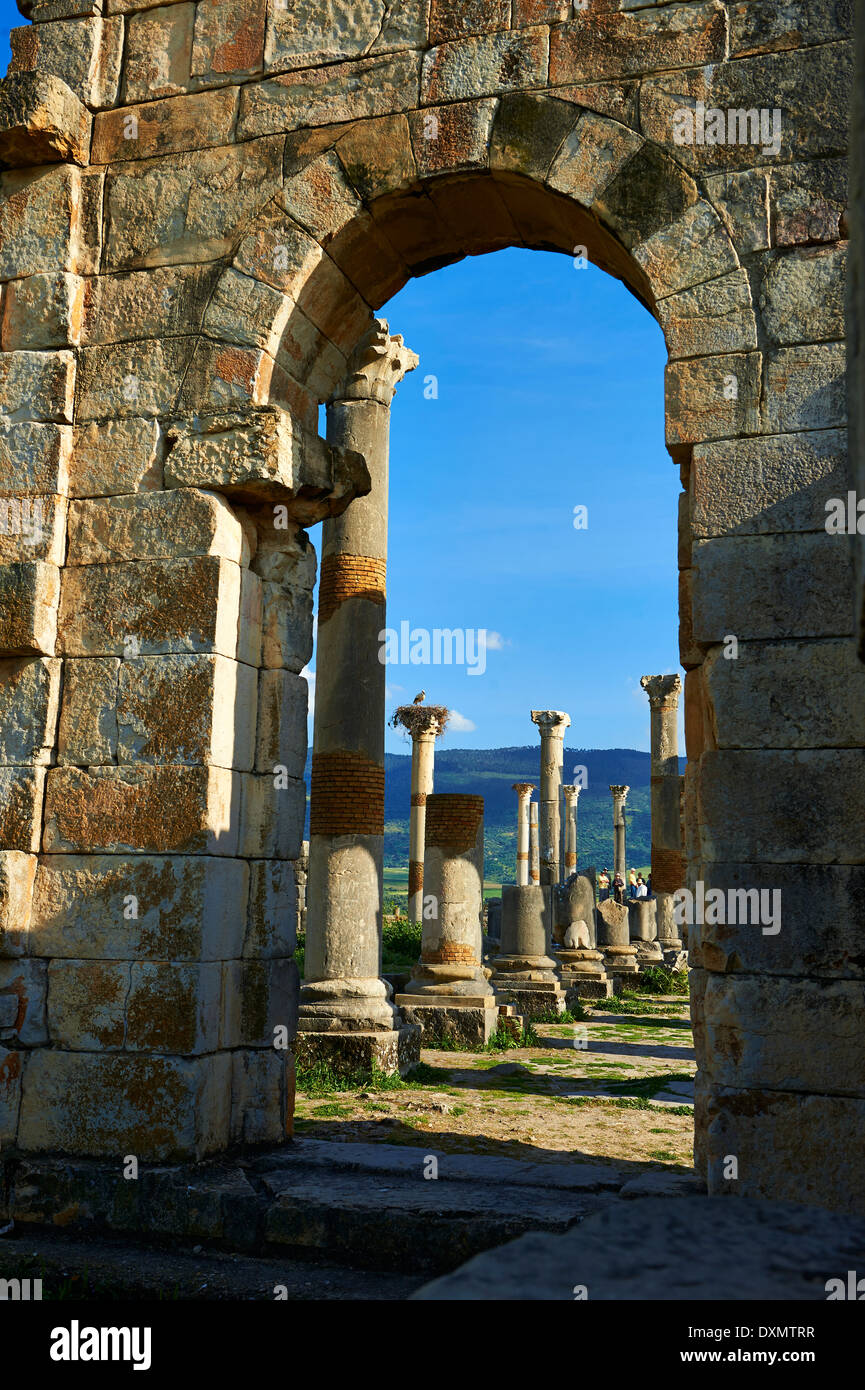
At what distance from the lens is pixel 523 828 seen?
37906mm

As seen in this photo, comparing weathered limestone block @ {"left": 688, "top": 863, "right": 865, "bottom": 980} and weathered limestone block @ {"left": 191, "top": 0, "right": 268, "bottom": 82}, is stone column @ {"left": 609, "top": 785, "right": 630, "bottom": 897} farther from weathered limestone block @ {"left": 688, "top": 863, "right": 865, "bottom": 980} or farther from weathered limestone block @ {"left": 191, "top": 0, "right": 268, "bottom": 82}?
weathered limestone block @ {"left": 688, "top": 863, "right": 865, "bottom": 980}

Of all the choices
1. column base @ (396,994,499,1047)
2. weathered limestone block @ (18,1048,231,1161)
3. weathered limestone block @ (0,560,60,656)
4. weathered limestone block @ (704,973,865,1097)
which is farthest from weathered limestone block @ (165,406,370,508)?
column base @ (396,994,499,1047)

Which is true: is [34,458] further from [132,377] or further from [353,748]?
[353,748]

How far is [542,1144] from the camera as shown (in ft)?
22.6

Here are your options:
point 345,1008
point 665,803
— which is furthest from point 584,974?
point 345,1008

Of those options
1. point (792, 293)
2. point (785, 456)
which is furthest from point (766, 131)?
point (785, 456)

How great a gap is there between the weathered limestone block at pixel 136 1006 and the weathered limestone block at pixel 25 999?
0.04 meters

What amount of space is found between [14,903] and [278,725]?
1514 mm

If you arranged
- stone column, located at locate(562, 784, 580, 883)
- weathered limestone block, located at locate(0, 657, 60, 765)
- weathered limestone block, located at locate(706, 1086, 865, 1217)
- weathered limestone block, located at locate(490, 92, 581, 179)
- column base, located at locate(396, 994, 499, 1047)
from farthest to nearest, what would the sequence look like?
stone column, located at locate(562, 784, 580, 883), column base, located at locate(396, 994, 499, 1047), weathered limestone block, located at locate(0, 657, 60, 765), weathered limestone block, located at locate(490, 92, 581, 179), weathered limestone block, located at locate(706, 1086, 865, 1217)

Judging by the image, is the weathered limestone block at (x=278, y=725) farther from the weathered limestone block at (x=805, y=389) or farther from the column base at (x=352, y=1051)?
the column base at (x=352, y=1051)

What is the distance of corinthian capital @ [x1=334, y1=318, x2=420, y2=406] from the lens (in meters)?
11.1

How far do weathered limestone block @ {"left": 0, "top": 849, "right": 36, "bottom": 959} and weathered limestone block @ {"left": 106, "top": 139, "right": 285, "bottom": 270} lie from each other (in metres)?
3.14

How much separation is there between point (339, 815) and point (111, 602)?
15.5 feet

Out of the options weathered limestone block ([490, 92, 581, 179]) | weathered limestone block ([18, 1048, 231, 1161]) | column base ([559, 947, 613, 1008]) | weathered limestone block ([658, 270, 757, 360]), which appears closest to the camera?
weathered limestone block ([658, 270, 757, 360])
